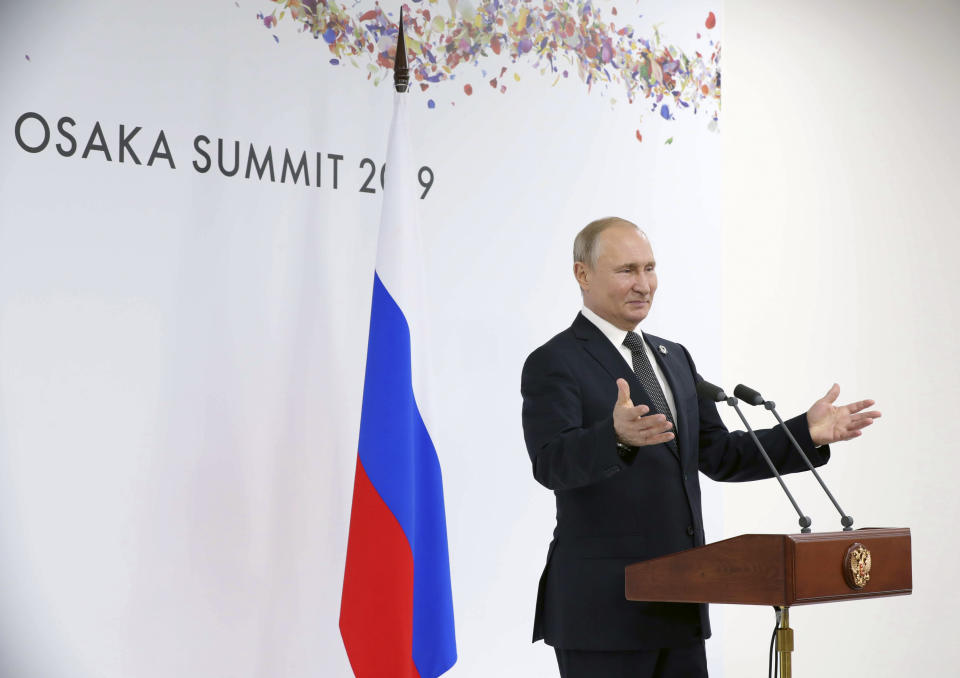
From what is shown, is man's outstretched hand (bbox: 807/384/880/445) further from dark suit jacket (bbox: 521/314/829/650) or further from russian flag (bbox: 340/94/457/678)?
russian flag (bbox: 340/94/457/678)

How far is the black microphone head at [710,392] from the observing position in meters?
2.42

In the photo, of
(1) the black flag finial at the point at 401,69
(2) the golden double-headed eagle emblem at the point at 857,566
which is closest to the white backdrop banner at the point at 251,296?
(1) the black flag finial at the point at 401,69

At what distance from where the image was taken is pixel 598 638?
2414mm

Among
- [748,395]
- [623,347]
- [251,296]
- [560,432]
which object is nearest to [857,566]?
[748,395]

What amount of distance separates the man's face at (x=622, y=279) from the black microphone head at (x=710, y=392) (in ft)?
0.77

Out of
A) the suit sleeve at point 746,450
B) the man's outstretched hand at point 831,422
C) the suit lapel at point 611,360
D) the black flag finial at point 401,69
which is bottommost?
the suit sleeve at point 746,450

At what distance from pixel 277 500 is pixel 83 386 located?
660 mm

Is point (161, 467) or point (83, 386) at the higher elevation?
point (83, 386)

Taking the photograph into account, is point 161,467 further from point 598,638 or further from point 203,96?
point 598,638

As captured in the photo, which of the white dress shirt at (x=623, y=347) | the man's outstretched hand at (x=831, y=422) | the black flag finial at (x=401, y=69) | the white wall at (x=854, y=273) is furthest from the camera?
the white wall at (x=854, y=273)

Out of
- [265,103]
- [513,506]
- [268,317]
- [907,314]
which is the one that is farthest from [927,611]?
[265,103]

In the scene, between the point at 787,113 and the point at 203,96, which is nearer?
the point at 203,96

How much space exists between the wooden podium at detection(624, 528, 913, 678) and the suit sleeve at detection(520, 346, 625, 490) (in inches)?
9.6

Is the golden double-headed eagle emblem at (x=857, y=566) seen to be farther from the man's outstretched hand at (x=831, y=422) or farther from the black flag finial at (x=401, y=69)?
the black flag finial at (x=401, y=69)
